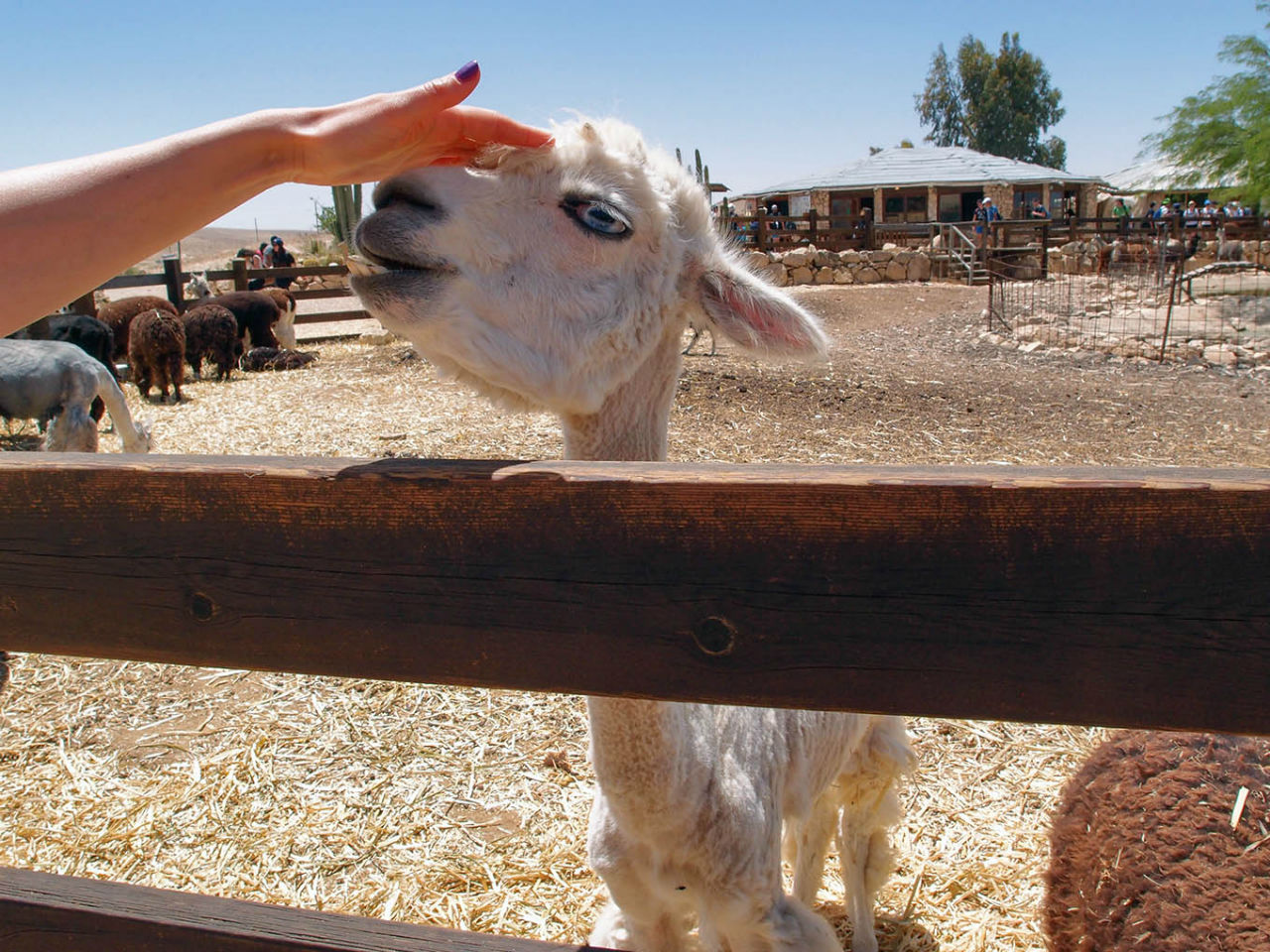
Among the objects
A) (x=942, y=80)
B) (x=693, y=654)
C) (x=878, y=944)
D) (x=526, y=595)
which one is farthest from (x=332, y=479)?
(x=942, y=80)

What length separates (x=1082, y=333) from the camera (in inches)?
630

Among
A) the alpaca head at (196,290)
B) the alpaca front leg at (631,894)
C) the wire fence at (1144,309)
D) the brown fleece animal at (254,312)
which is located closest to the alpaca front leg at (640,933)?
the alpaca front leg at (631,894)

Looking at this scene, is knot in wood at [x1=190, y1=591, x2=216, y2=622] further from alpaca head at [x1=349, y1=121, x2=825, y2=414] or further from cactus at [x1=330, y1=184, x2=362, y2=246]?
cactus at [x1=330, y1=184, x2=362, y2=246]

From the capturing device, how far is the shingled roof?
45969 millimetres

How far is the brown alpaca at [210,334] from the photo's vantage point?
1591cm

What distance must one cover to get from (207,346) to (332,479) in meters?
16.6

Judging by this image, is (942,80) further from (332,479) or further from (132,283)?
(332,479)

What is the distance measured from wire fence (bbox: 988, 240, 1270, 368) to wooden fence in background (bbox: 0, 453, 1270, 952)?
14.7m

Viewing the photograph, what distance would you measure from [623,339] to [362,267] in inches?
26.0

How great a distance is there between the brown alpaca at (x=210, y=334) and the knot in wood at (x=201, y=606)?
644 inches

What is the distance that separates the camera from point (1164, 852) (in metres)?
2.16

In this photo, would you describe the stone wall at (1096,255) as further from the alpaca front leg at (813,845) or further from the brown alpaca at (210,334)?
the alpaca front leg at (813,845)

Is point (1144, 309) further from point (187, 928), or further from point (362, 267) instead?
point (187, 928)

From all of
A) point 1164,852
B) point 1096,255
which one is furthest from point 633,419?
point 1096,255
